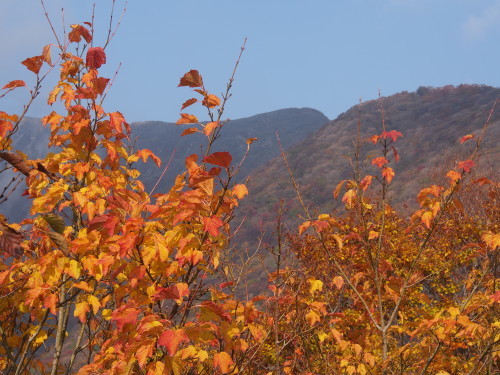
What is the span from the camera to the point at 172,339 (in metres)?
1.93

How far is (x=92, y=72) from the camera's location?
3252 mm

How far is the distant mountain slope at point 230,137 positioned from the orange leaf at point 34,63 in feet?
324

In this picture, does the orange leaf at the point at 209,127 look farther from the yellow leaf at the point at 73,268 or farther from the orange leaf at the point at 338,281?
the orange leaf at the point at 338,281

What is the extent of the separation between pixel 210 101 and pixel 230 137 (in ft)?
383

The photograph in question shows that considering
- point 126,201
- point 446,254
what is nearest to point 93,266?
point 126,201

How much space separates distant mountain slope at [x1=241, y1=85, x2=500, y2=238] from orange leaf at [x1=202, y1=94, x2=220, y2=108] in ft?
119

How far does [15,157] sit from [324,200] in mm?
49164

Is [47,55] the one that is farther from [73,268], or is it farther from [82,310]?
[82,310]

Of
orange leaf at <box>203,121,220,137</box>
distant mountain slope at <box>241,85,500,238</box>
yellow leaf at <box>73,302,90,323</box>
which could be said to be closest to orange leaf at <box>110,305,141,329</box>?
yellow leaf at <box>73,302,90,323</box>

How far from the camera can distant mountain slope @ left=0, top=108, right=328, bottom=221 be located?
109 metres

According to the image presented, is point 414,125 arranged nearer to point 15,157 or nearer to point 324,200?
point 324,200

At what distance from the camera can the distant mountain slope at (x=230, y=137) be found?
109062 millimetres

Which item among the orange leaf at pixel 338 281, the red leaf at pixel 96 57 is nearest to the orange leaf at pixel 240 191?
the red leaf at pixel 96 57

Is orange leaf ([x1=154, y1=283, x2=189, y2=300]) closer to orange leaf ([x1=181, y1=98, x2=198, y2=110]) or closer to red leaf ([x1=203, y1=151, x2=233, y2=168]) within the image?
red leaf ([x1=203, y1=151, x2=233, y2=168])
